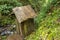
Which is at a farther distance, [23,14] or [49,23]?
[23,14]

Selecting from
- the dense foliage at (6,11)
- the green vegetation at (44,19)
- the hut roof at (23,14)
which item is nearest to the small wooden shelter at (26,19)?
the hut roof at (23,14)

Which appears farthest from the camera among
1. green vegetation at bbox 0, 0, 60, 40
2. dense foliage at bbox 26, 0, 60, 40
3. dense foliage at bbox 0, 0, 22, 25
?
dense foliage at bbox 0, 0, 22, 25

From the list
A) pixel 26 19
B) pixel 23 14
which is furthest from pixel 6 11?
pixel 26 19

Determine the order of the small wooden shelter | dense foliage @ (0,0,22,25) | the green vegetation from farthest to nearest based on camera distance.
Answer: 1. dense foliage @ (0,0,22,25)
2. the small wooden shelter
3. the green vegetation

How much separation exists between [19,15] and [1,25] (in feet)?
12.3

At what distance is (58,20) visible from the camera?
218 inches

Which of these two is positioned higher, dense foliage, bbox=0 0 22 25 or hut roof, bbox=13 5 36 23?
hut roof, bbox=13 5 36 23

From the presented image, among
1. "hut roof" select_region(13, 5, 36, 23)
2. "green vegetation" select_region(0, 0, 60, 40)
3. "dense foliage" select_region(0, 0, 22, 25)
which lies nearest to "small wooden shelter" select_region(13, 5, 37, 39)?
"hut roof" select_region(13, 5, 36, 23)

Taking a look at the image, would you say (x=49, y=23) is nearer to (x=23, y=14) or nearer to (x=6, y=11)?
(x=23, y=14)

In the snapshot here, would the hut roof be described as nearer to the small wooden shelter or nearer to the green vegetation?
the small wooden shelter

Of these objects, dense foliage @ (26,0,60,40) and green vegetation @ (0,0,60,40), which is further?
green vegetation @ (0,0,60,40)

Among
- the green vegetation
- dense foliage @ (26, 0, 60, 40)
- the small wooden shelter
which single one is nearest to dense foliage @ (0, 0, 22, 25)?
the green vegetation

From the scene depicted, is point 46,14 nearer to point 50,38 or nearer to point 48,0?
point 48,0

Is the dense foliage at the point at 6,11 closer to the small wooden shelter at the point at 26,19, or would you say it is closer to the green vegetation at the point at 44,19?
the green vegetation at the point at 44,19
